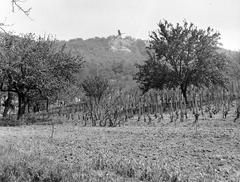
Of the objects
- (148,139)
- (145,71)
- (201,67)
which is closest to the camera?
(148,139)

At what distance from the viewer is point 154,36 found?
21172mm

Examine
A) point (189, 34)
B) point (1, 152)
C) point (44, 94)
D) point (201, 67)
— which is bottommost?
point (1, 152)

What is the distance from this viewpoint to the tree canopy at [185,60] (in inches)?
743

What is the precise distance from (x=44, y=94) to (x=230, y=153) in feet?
40.4

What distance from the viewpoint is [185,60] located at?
18.9 m

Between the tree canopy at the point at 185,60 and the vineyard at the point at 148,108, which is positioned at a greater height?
the tree canopy at the point at 185,60

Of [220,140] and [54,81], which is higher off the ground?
[54,81]

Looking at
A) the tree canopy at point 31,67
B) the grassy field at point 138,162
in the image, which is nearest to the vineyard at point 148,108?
the tree canopy at point 31,67

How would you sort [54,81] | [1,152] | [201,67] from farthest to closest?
[201,67] < [54,81] < [1,152]

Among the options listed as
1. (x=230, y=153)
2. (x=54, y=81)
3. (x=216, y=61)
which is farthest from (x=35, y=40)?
(x=230, y=153)

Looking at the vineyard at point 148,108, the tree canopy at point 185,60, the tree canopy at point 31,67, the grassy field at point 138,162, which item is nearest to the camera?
the grassy field at point 138,162

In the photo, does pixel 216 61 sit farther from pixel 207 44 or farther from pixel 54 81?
pixel 54 81

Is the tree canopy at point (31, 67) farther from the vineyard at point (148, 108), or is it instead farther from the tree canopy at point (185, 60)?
the tree canopy at point (185, 60)

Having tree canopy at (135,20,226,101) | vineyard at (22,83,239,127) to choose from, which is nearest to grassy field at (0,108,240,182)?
vineyard at (22,83,239,127)
